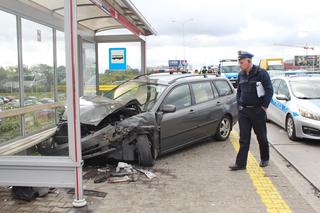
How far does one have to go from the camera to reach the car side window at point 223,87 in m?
8.92

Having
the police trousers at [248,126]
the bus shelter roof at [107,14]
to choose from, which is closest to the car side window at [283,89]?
the police trousers at [248,126]

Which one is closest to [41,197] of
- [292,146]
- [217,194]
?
[217,194]

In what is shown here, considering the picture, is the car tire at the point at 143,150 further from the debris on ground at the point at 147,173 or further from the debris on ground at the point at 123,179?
the debris on ground at the point at 123,179

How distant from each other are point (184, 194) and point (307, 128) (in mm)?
4498

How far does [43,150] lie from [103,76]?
7.48 metres

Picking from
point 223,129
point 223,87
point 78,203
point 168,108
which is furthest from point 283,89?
point 78,203

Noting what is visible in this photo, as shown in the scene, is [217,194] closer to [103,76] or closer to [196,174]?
[196,174]

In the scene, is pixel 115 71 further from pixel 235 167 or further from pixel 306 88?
pixel 235 167

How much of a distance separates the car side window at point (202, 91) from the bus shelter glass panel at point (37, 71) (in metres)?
2.90

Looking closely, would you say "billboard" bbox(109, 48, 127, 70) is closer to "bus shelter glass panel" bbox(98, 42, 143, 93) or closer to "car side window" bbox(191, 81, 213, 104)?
"bus shelter glass panel" bbox(98, 42, 143, 93)

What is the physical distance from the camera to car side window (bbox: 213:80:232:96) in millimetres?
8922

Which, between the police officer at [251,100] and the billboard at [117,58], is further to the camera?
the billboard at [117,58]

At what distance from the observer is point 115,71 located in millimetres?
13414

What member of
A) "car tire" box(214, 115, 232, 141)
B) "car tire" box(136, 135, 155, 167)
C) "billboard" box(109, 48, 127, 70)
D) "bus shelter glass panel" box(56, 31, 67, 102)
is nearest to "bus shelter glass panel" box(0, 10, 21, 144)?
"bus shelter glass panel" box(56, 31, 67, 102)
